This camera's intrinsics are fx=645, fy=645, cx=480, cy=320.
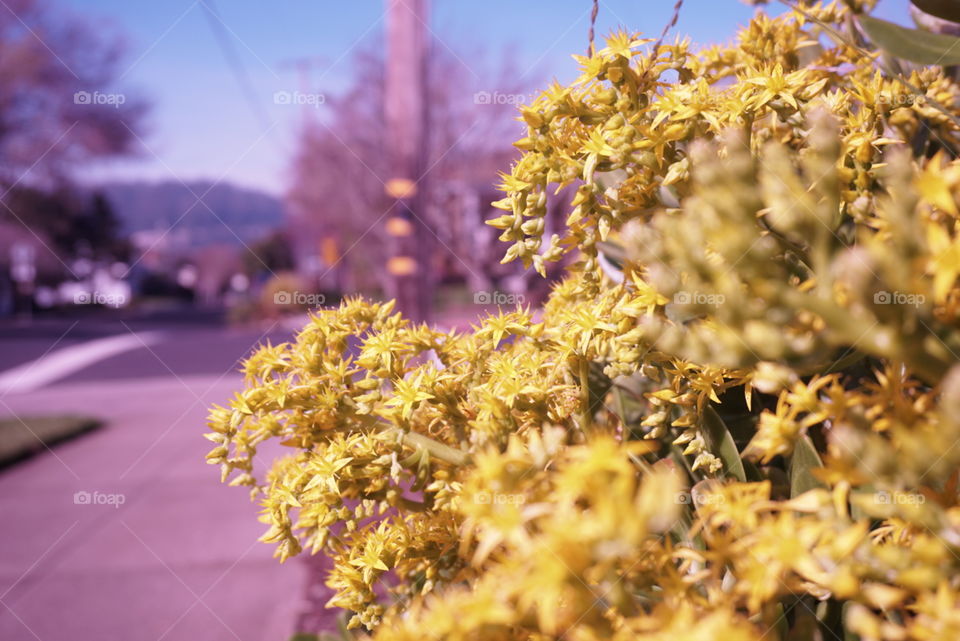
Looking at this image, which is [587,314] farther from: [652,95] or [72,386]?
[72,386]

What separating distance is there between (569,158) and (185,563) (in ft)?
9.55

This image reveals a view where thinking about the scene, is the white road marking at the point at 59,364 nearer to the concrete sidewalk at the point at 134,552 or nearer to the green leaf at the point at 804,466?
the concrete sidewalk at the point at 134,552

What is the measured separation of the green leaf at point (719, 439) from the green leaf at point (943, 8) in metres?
0.56

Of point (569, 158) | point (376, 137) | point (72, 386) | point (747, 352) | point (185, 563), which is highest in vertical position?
point (376, 137)

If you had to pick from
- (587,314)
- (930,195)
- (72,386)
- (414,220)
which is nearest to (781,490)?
(587,314)

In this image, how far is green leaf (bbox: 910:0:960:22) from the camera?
2.48 feet

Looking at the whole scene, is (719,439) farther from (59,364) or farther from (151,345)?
(151,345)

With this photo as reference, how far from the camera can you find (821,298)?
1.19 feet

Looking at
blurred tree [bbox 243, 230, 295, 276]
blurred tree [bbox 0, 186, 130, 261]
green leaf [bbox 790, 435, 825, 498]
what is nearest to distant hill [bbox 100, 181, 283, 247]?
blurred tree [bbox 243, 230, 295, 276]

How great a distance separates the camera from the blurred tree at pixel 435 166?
7688mm

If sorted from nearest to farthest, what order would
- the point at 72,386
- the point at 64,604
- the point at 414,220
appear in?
the point at 64,604
the point at 414,220
the point at 72,386

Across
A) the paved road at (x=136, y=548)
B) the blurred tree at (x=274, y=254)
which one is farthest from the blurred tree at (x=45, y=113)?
the blurred tree at (x=274, y=254)

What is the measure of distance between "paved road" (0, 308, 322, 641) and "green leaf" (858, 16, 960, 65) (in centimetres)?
89

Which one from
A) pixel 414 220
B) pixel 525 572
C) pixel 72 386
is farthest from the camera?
pixel 72 386
